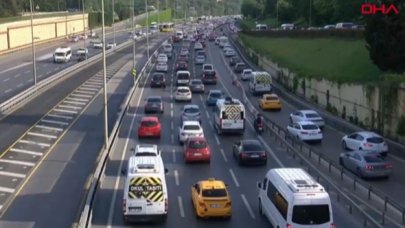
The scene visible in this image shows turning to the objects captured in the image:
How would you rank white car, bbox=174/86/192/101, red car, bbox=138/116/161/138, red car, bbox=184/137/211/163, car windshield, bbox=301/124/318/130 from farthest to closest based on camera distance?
white car, bbox=174/86/192/101 < red car, bbox=138/116/161/138 < car windshield, bbox=301/124/318/130 < red car, bbox=184/137/211/163

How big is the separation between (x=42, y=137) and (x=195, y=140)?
34.9 ft

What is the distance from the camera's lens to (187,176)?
107 ft

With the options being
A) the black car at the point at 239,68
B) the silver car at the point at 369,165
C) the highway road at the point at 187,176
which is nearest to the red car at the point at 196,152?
the highway road at the point at 187,176

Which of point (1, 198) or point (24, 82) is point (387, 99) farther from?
point (24, 82)

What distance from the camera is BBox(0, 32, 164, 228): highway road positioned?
26.3 m

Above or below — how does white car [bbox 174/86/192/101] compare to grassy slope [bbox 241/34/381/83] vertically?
below

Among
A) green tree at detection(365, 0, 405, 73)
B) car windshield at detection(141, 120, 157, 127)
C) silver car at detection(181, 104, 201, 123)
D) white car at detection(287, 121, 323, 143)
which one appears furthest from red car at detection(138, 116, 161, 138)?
green tree at detection(365, 0, 405, 73)

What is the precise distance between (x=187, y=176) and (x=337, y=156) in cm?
975

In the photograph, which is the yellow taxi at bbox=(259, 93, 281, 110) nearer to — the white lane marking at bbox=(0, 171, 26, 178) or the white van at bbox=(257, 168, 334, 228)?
the white lane marking at bbox=(0, 171, 26, 178)

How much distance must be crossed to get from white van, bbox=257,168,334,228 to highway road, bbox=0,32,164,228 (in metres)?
7.09

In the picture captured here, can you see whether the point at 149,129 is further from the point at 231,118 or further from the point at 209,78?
the point at 209,78

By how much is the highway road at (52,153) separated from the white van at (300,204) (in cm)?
709

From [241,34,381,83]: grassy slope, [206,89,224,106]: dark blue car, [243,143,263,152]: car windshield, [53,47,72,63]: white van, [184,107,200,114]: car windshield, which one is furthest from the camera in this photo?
[53,47,72,63]: white van

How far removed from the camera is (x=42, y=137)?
1636 inches
